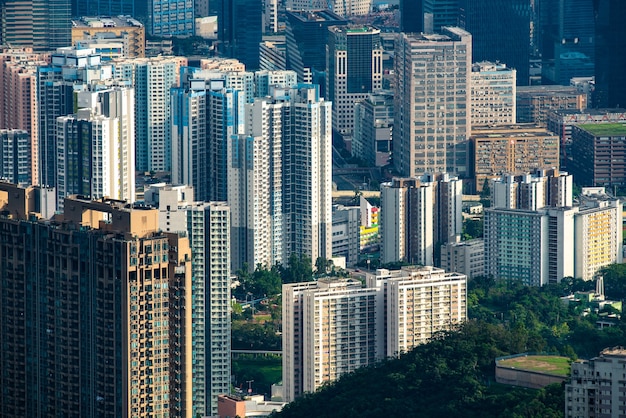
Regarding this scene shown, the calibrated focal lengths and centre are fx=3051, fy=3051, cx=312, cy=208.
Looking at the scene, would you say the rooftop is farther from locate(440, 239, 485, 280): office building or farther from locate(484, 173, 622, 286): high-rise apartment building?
locate(440, 239, 485, 280): office building

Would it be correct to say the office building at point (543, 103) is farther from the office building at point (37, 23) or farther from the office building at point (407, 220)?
the office building at point (407, 220)

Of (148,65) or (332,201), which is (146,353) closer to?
(332,201)

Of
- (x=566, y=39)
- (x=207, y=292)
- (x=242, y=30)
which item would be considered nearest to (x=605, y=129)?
(x=566, y=39)

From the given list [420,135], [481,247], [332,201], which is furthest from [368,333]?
[420,135]

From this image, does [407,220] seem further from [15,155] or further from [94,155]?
[15,155]

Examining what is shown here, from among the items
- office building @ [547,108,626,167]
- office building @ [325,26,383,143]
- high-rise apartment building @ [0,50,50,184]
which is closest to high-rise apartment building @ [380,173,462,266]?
high-rise apartment building @ [0,50,50,184]
